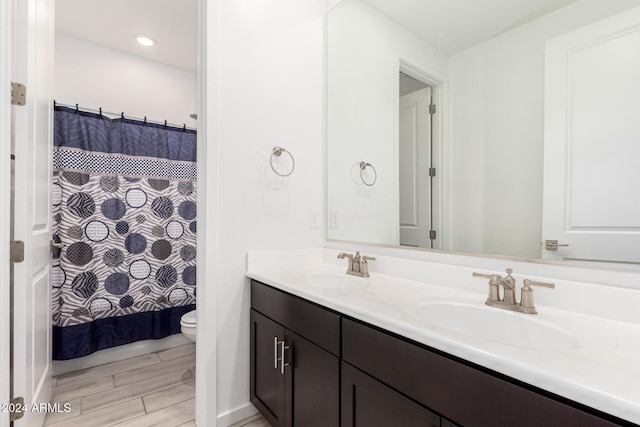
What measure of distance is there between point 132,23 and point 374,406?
2.88 m

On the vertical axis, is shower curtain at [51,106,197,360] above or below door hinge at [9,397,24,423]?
above

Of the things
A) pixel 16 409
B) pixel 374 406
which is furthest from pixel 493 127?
pixel 16 409

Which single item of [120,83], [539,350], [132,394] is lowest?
[132,394]

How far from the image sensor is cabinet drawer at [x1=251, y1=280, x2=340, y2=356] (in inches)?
40.9

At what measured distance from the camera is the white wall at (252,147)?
150 cm

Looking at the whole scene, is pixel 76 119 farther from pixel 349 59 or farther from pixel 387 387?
pixel 387 387

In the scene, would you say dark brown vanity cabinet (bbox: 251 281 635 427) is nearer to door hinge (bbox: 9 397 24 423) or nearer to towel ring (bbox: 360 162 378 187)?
towel ring (bbox: 360 162 378 187)

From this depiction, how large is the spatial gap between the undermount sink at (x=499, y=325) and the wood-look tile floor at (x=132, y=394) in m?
1.13

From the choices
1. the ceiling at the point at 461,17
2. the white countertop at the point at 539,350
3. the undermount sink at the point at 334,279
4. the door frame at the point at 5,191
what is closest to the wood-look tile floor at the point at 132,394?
the door frame at the point at 5,191

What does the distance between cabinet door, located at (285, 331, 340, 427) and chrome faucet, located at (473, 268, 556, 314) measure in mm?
560

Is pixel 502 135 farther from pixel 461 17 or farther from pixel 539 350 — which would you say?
pixel 539 350

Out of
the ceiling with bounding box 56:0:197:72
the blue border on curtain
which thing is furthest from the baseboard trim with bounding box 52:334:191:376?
the ceiling with bounding box 56:0:197:72

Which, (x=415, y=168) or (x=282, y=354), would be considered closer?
(x=282, y=354)

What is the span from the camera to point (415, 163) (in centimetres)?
145
